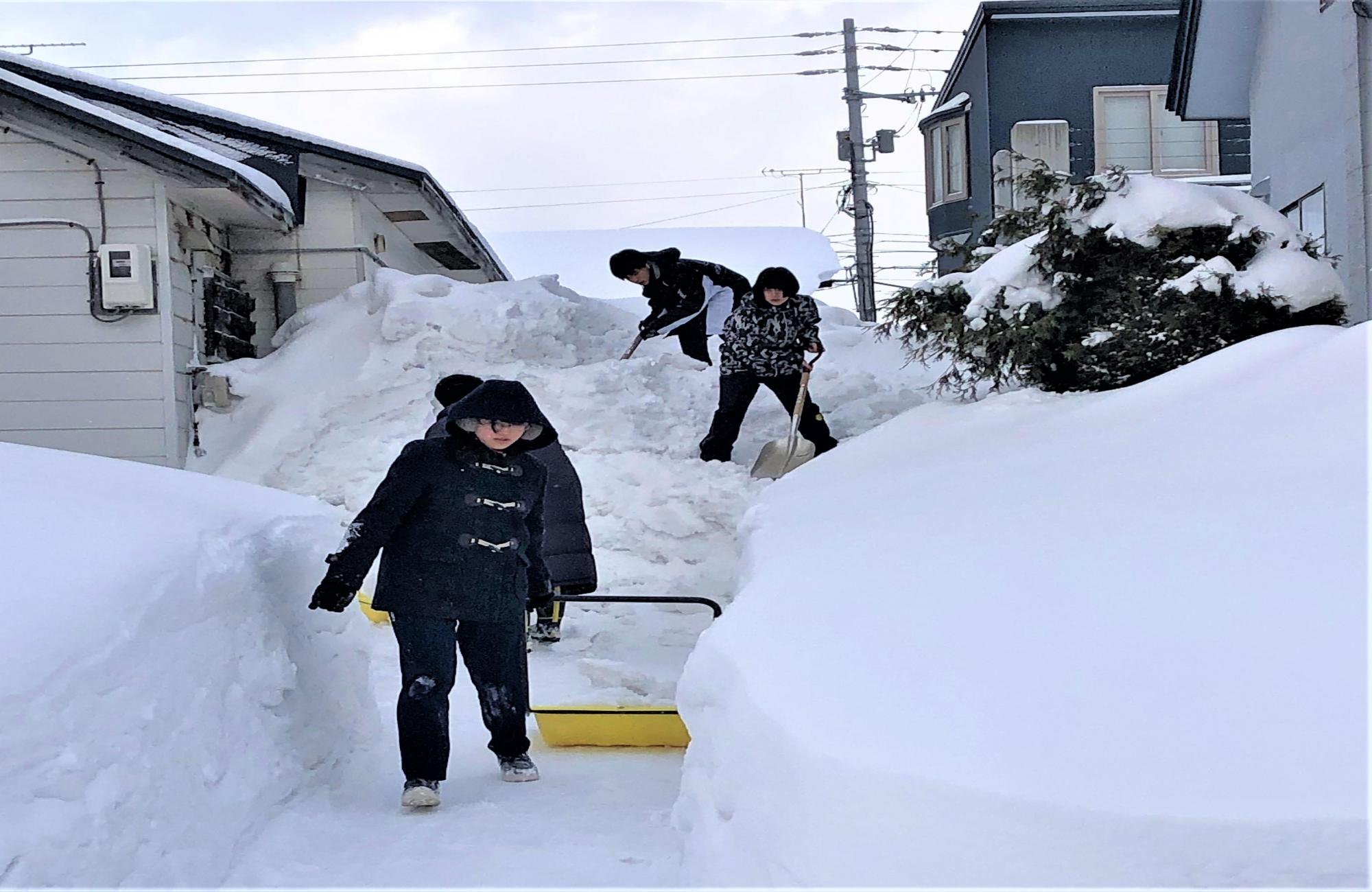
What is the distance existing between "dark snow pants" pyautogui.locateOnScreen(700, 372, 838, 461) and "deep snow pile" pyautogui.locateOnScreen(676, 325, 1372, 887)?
4.64 m

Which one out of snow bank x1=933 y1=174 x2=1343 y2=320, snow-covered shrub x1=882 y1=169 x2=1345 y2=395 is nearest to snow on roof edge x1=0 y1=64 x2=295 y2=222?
snow-covered shrub x1=882 y1=169 x2=1345 y2=395

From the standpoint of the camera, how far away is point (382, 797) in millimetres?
4285

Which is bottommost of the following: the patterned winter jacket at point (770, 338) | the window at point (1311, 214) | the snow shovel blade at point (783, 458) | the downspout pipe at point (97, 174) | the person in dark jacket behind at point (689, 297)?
the snow shovel blade at point (783, 458)

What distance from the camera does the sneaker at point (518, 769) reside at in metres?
4.46

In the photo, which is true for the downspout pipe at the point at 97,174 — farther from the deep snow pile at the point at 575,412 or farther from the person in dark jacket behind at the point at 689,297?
the person in dark jacket behind at the point at 689,297

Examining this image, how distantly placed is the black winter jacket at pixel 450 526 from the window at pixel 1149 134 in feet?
53.0

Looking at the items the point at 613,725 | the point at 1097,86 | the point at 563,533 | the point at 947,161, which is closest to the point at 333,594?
the point at 613,725

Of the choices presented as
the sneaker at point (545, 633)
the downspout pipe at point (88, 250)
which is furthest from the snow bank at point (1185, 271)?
the downspout pipe at point (88, 250)

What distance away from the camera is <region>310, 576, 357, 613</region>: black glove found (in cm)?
401

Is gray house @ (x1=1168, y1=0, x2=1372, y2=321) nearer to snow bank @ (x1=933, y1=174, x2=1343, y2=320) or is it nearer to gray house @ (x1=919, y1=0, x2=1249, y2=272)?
snow bank @ (x1=933, y1=174, x2=1343, y2=320)

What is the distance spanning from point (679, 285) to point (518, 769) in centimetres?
656

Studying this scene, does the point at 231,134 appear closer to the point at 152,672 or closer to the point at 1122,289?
the point at 1122,289

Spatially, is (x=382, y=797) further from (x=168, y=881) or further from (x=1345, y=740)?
(x=1345, y=740)

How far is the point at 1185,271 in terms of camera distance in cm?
677
